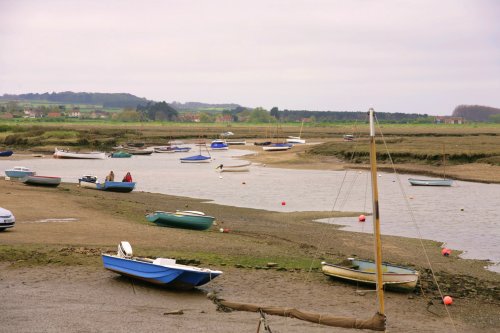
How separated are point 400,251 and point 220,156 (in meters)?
75.0

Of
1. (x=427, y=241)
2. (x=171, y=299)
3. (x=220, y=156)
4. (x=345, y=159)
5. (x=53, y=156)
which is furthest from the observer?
(x=220, y=156)

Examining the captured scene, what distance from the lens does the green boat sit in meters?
30.4

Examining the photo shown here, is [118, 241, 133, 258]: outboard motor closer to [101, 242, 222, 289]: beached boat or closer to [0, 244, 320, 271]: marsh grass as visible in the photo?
[101, 242, 222, 289]: beached boat

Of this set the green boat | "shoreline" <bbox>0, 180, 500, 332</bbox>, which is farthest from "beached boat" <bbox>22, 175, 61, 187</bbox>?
the green boat

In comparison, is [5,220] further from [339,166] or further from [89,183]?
[339,166]

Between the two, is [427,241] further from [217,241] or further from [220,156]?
[220,156]

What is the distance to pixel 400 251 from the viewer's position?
28578mm

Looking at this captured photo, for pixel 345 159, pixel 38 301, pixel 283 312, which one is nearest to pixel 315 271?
pixel 283 312

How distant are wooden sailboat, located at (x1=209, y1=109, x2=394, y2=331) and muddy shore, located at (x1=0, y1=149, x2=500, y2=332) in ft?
0.86

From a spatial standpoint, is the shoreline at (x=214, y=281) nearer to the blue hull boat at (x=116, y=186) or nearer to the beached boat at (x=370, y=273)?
the beached boat at (x=370, y=273)

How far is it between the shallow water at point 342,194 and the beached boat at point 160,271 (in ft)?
25.0

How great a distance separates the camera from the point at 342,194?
53281mm

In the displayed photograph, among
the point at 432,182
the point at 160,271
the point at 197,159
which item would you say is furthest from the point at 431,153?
the point at 160,271

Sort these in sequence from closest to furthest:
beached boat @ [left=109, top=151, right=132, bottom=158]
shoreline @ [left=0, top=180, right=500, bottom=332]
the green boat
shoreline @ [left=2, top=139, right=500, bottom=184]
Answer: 1. shoreline @ [left=0, top=180, right=500, bottom=332]
2. the green boat
3. shoreline @ [left=2, top=139, right=500, bottom=184]
4. beached boat @ [left=109, top=151, right=132, bottom=158]
